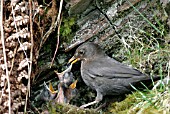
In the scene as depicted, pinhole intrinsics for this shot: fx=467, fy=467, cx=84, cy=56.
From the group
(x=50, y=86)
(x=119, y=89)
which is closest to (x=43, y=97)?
(x=50, y=86)

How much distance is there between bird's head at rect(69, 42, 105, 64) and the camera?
6559mm

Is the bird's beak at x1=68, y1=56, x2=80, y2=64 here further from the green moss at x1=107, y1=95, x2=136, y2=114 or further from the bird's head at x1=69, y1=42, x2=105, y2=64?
the green moss at x1=107, y1=95, x2=136, y2=114

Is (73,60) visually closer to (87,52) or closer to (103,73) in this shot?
(87,52)

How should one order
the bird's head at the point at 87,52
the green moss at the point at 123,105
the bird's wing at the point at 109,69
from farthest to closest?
the bird's head at the point at 87,52 < the bird's wing at the point at 109,69 < the green moss at the point at 123,105

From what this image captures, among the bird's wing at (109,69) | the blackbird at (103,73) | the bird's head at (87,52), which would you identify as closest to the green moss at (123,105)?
the blackbird at (103,73)

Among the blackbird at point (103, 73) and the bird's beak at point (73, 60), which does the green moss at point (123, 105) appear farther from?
the bird's beak at point (73, 60)

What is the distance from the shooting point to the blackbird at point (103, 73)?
19.7 feet

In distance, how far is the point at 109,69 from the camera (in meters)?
6.19

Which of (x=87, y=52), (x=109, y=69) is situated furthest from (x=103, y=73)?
(x=87, y=52)

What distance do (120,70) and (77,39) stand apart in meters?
0.92

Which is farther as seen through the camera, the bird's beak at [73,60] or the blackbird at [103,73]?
the bird's beak at [73,60]

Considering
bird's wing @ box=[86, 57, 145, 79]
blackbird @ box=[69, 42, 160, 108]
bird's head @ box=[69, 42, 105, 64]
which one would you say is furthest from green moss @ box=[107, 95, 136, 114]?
bird's head @ box=[69, 42, 105, 64]

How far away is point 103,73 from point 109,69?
0.10m

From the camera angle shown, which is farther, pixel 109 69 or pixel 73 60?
pixel 73 60
